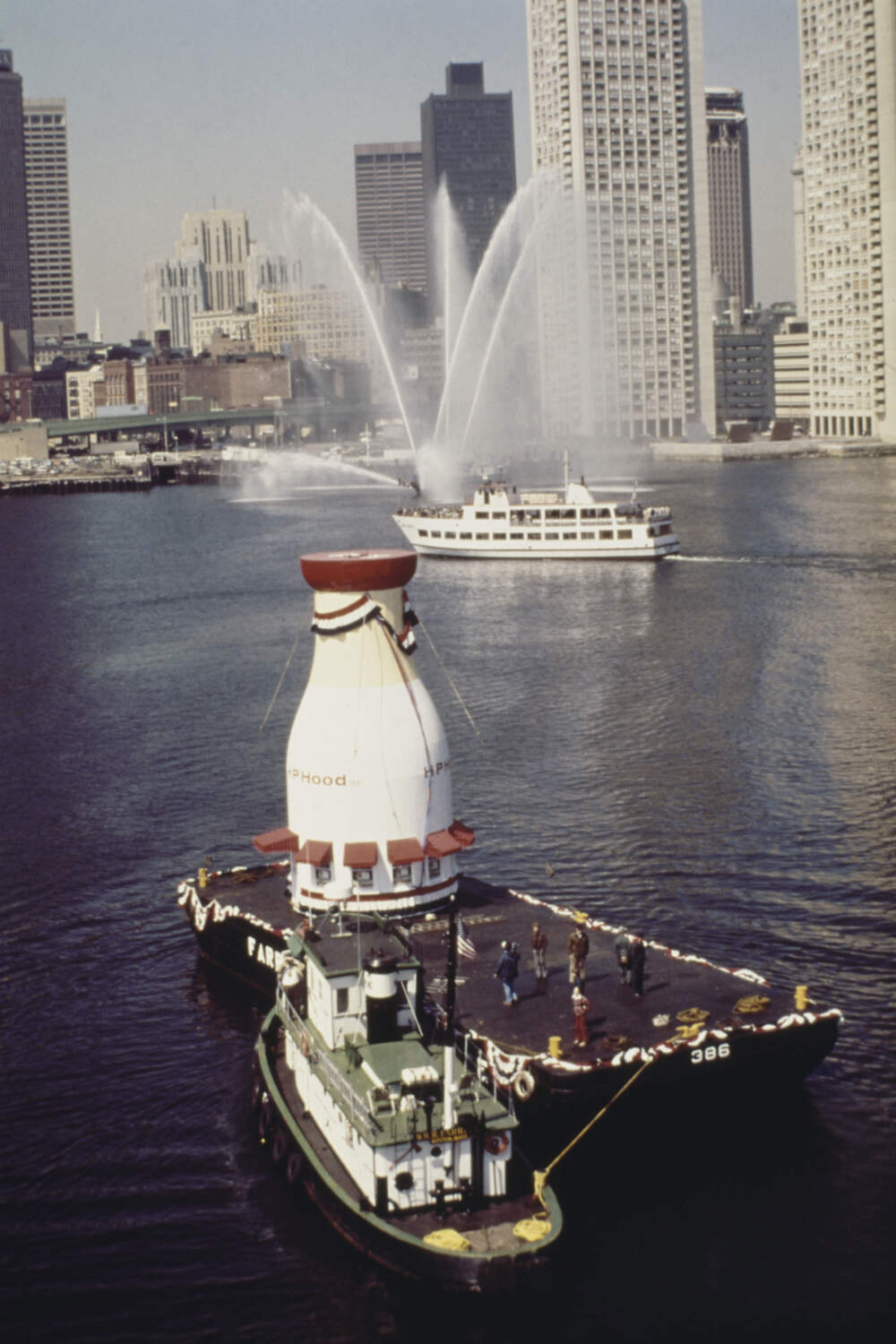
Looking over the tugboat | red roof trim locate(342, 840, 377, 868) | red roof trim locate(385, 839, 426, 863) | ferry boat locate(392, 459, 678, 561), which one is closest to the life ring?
the tugboat

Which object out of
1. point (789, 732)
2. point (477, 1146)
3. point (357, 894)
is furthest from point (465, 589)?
point (477, 1146)

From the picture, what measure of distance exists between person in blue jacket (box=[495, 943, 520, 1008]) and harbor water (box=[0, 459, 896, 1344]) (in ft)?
10.4

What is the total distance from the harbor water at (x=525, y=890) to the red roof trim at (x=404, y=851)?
5.58m

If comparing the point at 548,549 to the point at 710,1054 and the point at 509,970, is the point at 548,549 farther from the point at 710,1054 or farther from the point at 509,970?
the point at 710,1054

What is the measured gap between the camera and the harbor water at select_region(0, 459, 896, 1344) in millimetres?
24844

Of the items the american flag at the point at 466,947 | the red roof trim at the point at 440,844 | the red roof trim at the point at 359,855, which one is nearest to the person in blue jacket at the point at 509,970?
the american flag at the point at 466,947

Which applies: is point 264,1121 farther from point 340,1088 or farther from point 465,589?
point 465,589

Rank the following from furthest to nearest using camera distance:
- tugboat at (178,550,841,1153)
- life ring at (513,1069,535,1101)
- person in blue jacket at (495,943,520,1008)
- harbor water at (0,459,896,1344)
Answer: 1. person in blue jacket at (495,943,520,1008)
2. tugboat at (178,550,841,1153)
3. life ring at (513,1069,535,1101)
4. harbor water at (0,459,896,1344)

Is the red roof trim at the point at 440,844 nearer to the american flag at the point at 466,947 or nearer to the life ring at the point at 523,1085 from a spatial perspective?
the american flag at the point at 466,947

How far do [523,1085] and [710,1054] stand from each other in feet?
10.7

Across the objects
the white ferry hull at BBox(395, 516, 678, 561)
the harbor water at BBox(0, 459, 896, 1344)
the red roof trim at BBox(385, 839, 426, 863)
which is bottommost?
the harbor water at BBox(0, 459, 896, 1344)

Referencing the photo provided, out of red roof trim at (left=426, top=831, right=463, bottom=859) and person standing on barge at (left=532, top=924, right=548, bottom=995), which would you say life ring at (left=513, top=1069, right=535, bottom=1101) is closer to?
person standing on barge at (left=532, top=924, right=548, bottom=995)

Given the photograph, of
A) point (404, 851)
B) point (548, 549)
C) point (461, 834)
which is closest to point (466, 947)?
point (461, 834)

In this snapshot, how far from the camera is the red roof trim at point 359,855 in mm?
31312
